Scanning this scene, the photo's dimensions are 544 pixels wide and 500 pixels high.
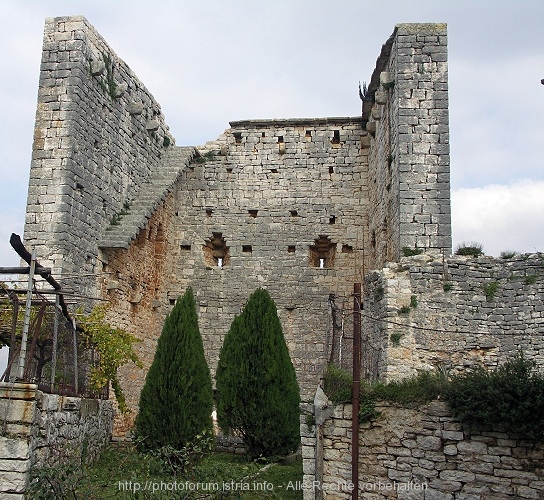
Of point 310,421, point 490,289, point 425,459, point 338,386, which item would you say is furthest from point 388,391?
point 490,289

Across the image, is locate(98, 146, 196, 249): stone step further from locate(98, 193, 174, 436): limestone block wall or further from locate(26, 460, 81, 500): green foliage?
locate(26, 460, 81, 500): green foliage

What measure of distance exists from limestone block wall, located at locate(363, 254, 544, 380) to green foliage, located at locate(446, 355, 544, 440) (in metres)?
3.25

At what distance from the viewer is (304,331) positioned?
16.1m

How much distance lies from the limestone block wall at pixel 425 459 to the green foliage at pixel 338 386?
0.14 m

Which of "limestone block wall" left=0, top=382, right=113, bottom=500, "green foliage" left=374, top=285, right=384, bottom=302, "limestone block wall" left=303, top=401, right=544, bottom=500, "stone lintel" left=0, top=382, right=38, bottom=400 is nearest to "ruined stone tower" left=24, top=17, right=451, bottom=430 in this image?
"green foliage" left=374, top=285, right=384, bottom=302

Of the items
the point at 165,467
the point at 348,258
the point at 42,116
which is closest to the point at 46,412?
the point at 165,467

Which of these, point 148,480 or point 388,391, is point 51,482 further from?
point 388,391

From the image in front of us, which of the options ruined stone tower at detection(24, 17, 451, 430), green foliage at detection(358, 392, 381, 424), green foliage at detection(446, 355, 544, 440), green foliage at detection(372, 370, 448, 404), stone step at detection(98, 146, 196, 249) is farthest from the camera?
stone step at detection(98, 146, 196, 249)

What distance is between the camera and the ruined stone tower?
12836mm

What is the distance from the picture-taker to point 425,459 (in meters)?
8.19

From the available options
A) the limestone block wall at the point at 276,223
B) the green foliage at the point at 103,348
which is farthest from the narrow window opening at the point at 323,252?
the green foliage at the point at 103,348

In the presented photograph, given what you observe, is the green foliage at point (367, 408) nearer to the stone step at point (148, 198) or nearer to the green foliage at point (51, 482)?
the green foliage at point (51, 482)

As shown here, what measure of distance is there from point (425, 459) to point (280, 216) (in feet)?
31.0

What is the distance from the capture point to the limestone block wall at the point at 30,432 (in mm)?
7070
